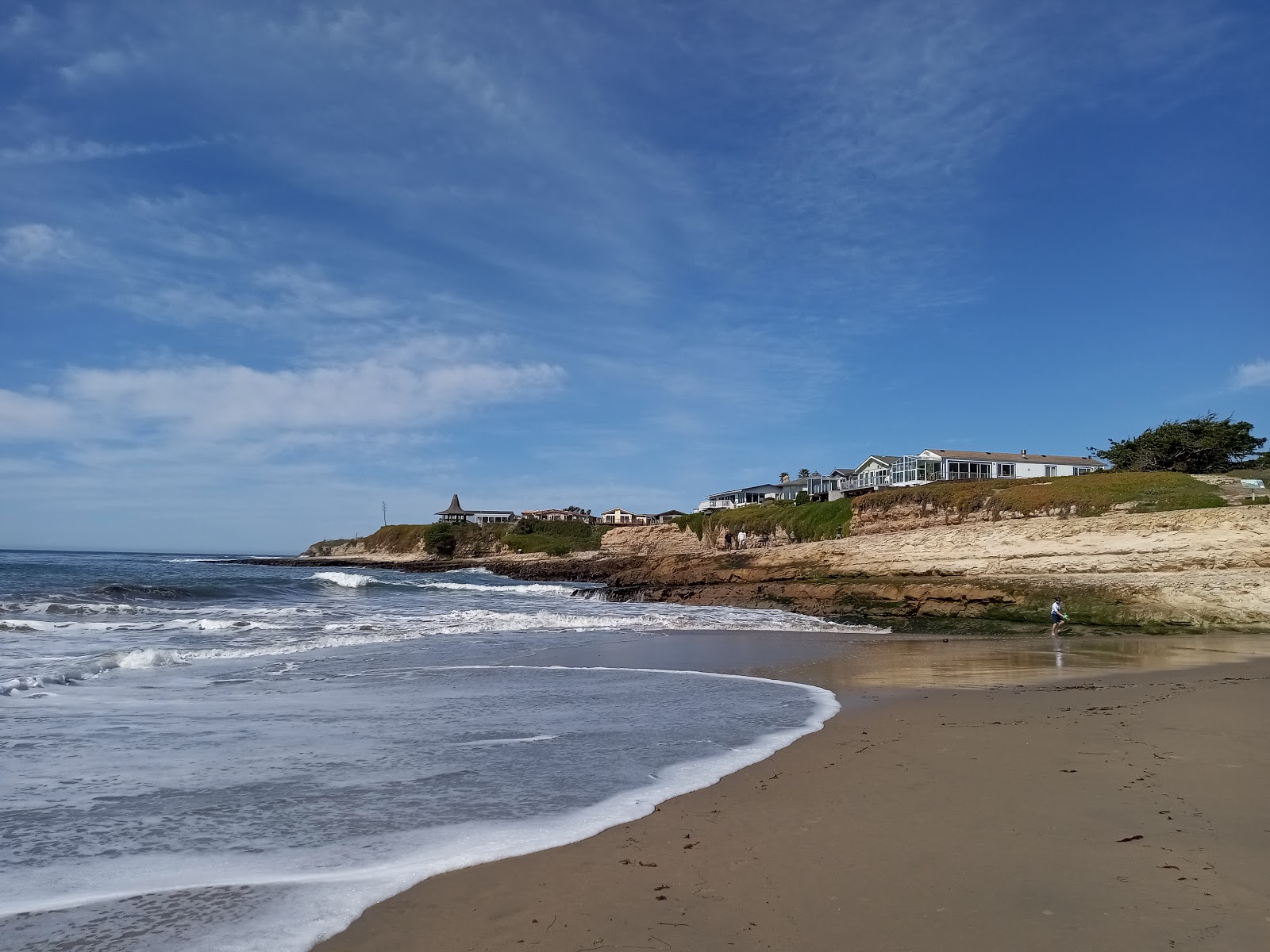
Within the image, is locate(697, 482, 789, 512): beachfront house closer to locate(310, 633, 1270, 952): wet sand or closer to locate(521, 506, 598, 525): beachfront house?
locate(521, 506, 598, 525): beachfront house

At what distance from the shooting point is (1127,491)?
116 feet

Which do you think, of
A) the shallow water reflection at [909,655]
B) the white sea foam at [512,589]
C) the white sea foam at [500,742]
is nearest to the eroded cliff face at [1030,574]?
the shallow water reflection at [909,655]

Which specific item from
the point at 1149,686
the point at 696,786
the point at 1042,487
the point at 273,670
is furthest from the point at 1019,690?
the point at 1042,487

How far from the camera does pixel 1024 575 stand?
82.2 feet

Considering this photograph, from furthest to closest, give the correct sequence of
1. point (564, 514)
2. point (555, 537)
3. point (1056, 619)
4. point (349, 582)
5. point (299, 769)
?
1. point (564, 514)
2. point (555, 537)
3. point (349, 582)
4. point (1056, 619)
5. point (299, 769)

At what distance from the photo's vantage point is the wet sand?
3.66 m

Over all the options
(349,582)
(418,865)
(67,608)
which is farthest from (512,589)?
(418,865)

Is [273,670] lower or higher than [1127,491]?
lower

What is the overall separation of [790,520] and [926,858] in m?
52.7

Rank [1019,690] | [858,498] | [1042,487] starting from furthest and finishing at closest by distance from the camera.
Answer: [858,498]
[1042,487]
[1019,690]

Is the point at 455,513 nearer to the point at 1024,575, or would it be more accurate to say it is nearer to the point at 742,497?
the point at 742,497

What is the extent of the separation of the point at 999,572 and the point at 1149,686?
1619 centimetres

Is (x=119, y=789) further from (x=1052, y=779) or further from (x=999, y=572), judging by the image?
(x=999, y=572)

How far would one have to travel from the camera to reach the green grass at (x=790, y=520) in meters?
51.0
